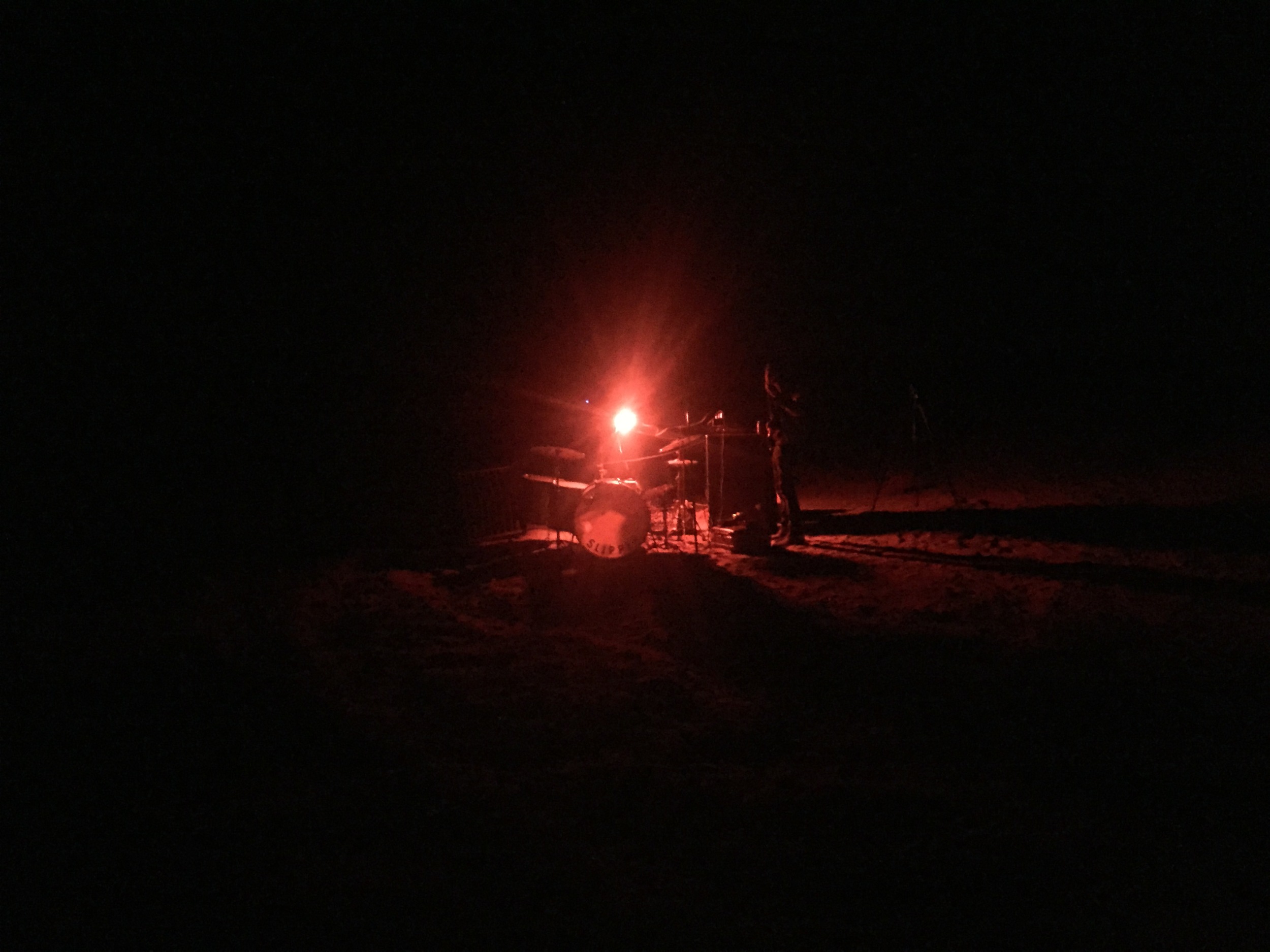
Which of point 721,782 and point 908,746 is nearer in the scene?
point 721,782

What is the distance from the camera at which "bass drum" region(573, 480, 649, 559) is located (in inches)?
351

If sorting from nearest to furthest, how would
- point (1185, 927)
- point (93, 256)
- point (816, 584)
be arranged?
point (1185, 927) → point (816, 584) → point (93, 256)

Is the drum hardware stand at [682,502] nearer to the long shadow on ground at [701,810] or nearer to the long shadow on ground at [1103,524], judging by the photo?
the long shadow on ground at [1103,524]

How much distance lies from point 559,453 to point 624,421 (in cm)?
120

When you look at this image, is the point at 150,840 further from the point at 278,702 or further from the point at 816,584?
the point at 816,584

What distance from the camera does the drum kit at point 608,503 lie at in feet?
29.3

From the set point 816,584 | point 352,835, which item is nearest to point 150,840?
point 352,835

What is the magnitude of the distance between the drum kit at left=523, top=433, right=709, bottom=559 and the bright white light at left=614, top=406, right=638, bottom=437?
2.09ft

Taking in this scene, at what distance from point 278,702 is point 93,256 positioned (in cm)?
1906

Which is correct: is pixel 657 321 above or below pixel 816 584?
above

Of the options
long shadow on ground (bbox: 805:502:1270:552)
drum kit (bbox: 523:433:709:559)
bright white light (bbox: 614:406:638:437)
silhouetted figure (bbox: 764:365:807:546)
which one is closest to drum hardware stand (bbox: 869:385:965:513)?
long shadow on ground (bbox: 805:502:1270:552)

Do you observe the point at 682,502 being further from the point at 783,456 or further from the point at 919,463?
the point at 919,463

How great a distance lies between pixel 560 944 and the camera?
2840mm

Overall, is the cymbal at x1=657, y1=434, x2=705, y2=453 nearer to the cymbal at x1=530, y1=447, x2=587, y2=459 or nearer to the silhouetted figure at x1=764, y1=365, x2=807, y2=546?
the silhouetted figure at x1=764, y1=365, x2=807, y2=546
